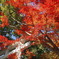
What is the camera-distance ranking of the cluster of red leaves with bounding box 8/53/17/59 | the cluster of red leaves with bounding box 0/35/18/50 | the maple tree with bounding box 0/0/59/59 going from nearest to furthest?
the maple tree with bounding box 0/0/59/59 → the cluster of red leaves with bounding box 8/53/17/59 → the cluster of red leaves with bounding box 0/35/18/50

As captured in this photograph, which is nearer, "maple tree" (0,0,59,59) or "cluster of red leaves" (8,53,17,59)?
"maple tree" (0,0,59,59)

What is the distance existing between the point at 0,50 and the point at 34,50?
3.45 meters

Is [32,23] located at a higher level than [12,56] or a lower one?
higher

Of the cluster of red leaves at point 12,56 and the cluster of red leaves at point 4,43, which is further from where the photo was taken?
the cluster of red leaves at point 4,43

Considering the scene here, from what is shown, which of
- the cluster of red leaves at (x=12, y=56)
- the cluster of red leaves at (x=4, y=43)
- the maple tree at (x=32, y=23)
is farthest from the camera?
the cluster of red leaves at (x=4, y=43)

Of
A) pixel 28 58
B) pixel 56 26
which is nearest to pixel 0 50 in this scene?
pixel 28 58

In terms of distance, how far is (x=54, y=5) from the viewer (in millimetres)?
11086

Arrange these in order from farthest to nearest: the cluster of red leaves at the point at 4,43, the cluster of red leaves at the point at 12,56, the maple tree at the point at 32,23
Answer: the cluster of red leaves at the point at 4,43
the cluster of red leaves at the point at 12,56
the maple tree at the point at 32,23

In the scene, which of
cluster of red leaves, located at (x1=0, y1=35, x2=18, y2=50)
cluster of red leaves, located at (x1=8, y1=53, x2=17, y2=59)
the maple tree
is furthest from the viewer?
cluster of red leaves, located at (x1=0, y1=35, x2=18, y2=50)

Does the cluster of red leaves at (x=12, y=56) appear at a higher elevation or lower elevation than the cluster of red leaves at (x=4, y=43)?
lower

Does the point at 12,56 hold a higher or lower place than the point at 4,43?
lower

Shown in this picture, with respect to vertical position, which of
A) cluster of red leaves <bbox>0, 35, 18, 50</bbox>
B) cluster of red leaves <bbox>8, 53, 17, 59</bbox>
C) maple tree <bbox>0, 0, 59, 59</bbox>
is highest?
maple tree <bbox>0, 0, 59, 59</bbox>

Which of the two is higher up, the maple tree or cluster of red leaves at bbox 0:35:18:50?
the maple tree

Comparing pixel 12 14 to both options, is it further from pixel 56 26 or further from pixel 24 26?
pixel 56 26
